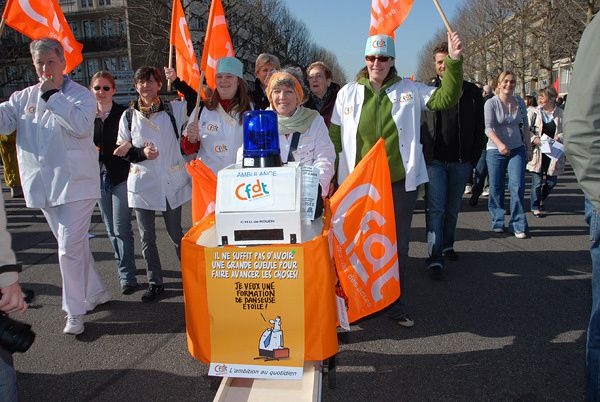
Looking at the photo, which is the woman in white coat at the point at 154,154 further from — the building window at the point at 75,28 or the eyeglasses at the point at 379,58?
the building window at the point at 75,28

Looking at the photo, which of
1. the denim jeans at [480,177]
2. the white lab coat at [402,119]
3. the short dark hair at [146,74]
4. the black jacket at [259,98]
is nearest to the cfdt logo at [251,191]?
the white lab coat at [402,119]

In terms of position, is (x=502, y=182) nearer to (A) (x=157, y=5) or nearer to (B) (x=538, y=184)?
(B) (x=538, y=184)

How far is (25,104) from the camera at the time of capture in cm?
366

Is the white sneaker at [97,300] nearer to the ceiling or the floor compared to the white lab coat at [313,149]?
nearer to the floor

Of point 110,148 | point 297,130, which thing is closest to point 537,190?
point 297,130

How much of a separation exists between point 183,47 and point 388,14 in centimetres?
249

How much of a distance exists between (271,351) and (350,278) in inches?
39.2

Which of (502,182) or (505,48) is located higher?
(505,48)

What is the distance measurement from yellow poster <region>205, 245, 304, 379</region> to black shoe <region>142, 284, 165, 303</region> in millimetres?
2611

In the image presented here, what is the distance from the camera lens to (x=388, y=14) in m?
3.90

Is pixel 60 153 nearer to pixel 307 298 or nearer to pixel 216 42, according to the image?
pixel 216 42

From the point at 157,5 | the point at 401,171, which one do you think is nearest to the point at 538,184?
the point at 401,171

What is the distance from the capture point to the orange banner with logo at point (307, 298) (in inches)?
80.0

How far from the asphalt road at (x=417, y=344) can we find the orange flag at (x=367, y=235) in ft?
0.71
